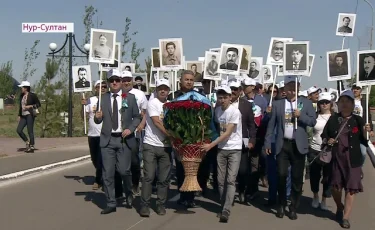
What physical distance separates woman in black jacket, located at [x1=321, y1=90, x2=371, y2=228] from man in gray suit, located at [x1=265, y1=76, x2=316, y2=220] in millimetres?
373

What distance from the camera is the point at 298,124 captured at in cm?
837

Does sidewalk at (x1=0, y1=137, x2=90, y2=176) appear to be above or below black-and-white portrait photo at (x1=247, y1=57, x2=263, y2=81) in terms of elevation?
below

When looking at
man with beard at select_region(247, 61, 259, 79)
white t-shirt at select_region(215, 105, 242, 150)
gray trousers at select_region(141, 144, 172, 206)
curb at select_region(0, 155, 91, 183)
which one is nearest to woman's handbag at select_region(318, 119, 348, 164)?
white t-shirt at select_region(215, 105, 242, 150)

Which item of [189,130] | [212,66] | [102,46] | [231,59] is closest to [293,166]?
[189,130]

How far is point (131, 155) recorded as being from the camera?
357 inches

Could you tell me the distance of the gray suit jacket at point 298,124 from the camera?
8312 mm

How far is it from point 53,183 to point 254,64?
20.7ft

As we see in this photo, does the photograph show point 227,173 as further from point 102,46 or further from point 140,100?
point 102,46

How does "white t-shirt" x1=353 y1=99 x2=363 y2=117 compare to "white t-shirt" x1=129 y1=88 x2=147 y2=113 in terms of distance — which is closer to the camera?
"white t-shirt" x1=129 y1=88 x2=147 y2=113

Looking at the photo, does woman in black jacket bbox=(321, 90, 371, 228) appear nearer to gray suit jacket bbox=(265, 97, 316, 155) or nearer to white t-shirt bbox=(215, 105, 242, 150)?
gray suit jacket bbox=(265, 97, 316, 155)

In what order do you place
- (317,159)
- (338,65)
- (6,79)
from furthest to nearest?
(6,79), (338,65), (317,159)

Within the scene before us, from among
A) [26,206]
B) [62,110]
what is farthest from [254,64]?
[62,110]

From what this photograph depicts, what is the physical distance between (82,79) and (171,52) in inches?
97.1

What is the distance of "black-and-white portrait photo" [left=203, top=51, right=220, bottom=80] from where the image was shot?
1255cm
